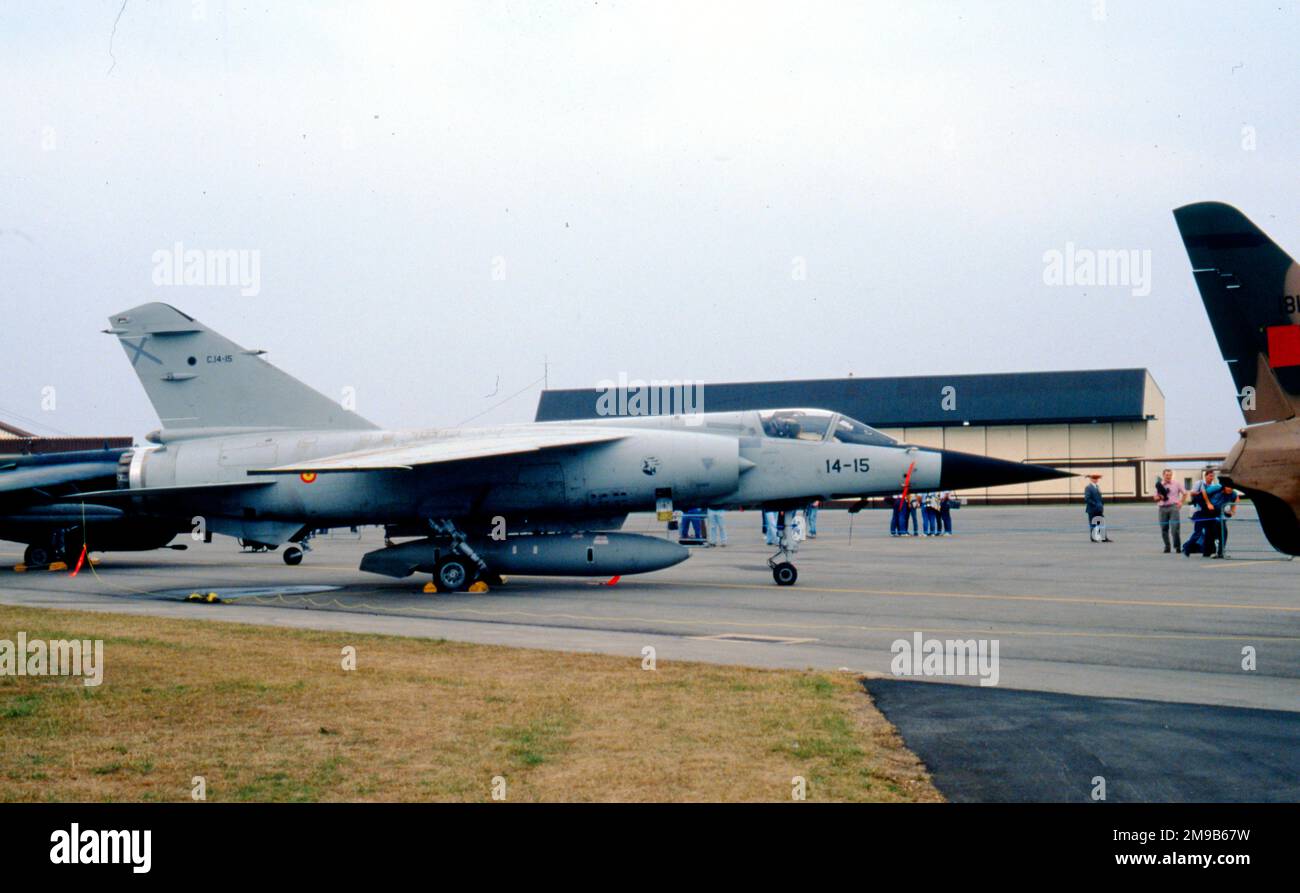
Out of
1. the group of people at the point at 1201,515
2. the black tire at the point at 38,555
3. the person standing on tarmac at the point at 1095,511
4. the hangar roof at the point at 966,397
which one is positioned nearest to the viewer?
the group of people at the point at 1201,515

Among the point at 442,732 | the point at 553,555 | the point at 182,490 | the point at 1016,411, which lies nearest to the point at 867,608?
the point at 553,555

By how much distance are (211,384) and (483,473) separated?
5.61 metres

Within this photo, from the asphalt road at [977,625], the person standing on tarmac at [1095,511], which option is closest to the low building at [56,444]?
the asphalt road at [977,625]

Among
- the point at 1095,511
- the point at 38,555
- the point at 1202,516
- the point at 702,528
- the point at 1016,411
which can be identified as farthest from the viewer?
the point at 1016,411

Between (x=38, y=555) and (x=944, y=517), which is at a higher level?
(x=944, y=517)

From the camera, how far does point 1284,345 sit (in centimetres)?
1030

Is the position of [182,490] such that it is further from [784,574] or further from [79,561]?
[784,574]

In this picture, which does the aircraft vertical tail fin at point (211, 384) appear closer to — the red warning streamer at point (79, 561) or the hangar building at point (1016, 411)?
the red warning streamer at point (79, 561)

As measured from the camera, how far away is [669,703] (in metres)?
8.35

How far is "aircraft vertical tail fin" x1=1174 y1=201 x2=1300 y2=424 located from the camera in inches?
405

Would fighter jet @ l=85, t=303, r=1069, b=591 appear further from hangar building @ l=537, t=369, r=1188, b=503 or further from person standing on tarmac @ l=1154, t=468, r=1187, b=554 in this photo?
hangar building @ l=537, t=369, r=1188, b=503

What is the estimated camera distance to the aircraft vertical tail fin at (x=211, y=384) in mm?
20078

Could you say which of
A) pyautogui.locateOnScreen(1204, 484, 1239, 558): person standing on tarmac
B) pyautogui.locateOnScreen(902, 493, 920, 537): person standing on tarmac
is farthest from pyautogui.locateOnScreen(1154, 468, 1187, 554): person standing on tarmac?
pyautogui.locateOnScreen(902, 493, 920, 537): person standing on tarmac

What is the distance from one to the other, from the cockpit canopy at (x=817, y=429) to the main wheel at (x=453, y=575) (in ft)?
18.4
